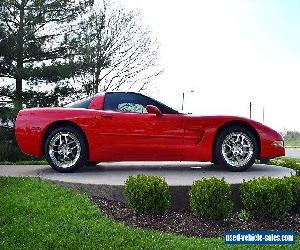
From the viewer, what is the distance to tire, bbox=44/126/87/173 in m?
8.80

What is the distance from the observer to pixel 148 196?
23.5ft

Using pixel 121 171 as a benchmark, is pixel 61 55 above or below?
above

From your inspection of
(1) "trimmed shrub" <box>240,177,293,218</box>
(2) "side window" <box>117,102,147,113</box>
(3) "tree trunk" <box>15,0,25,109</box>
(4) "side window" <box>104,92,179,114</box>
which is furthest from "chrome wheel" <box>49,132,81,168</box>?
(3) "tree trunk" <box>15,0,25,109</box>

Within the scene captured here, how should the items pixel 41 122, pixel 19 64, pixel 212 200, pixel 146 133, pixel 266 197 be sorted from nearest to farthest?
pixel 212 200, pixel 266 197, pixel 146 133, pixel 41 122, pixel 19 64

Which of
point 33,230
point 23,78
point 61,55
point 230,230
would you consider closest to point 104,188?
point 33,230

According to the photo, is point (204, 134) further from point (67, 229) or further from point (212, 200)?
point (67, 229)

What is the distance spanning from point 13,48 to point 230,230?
16363 mm

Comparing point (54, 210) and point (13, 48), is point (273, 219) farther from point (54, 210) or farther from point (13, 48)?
point (13, 48)

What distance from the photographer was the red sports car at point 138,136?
871cm

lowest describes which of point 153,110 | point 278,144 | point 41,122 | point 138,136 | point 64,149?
point 64,149

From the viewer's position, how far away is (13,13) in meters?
22.3

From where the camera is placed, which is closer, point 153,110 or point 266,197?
point 266,197

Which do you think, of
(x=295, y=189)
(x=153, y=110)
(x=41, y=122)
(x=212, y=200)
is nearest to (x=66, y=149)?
(x=41, y=122)

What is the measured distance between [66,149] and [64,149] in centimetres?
4
